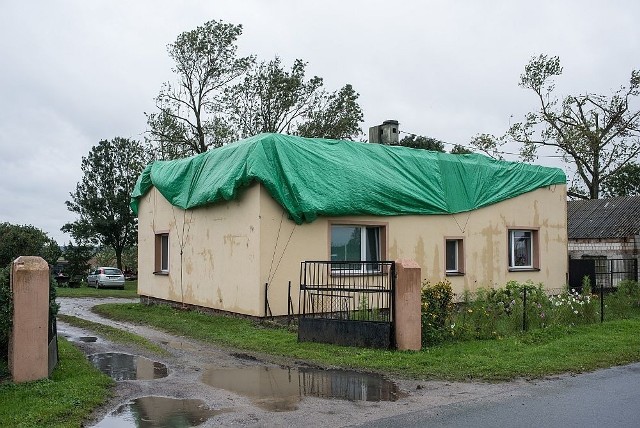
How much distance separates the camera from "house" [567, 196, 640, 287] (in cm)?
2677

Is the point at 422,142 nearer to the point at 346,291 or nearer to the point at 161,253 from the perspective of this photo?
the point at 161,253

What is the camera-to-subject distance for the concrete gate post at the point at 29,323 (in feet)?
26.9

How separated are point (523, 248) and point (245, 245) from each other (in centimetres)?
940

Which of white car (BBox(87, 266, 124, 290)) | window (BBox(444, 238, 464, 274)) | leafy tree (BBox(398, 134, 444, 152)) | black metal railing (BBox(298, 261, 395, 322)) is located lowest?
white car (BBox(87, 266, 124, 290))

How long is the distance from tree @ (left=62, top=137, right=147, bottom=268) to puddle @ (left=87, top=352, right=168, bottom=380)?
35703 mm

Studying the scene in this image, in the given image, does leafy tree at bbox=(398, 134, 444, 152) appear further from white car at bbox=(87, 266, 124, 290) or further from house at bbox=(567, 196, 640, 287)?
white car at bbox=(87, 266, 124, 290)

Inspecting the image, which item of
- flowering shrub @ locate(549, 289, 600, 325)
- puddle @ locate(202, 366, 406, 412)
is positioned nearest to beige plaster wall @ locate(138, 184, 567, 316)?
flowering shrub @ locate(549, 289, 600, 325)

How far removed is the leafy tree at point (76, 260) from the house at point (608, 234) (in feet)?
92.2

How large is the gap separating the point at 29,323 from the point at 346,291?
5.82m

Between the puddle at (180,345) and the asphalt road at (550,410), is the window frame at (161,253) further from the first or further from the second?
the asphalt road at (550,410)

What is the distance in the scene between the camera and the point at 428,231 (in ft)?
55.2

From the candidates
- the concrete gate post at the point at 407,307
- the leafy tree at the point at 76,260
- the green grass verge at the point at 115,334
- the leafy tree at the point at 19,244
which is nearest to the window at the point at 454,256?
the concrete gate post at the point at 407,307

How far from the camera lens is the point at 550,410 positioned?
23.8 feet

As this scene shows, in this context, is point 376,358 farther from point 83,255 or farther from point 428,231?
point 83,255
